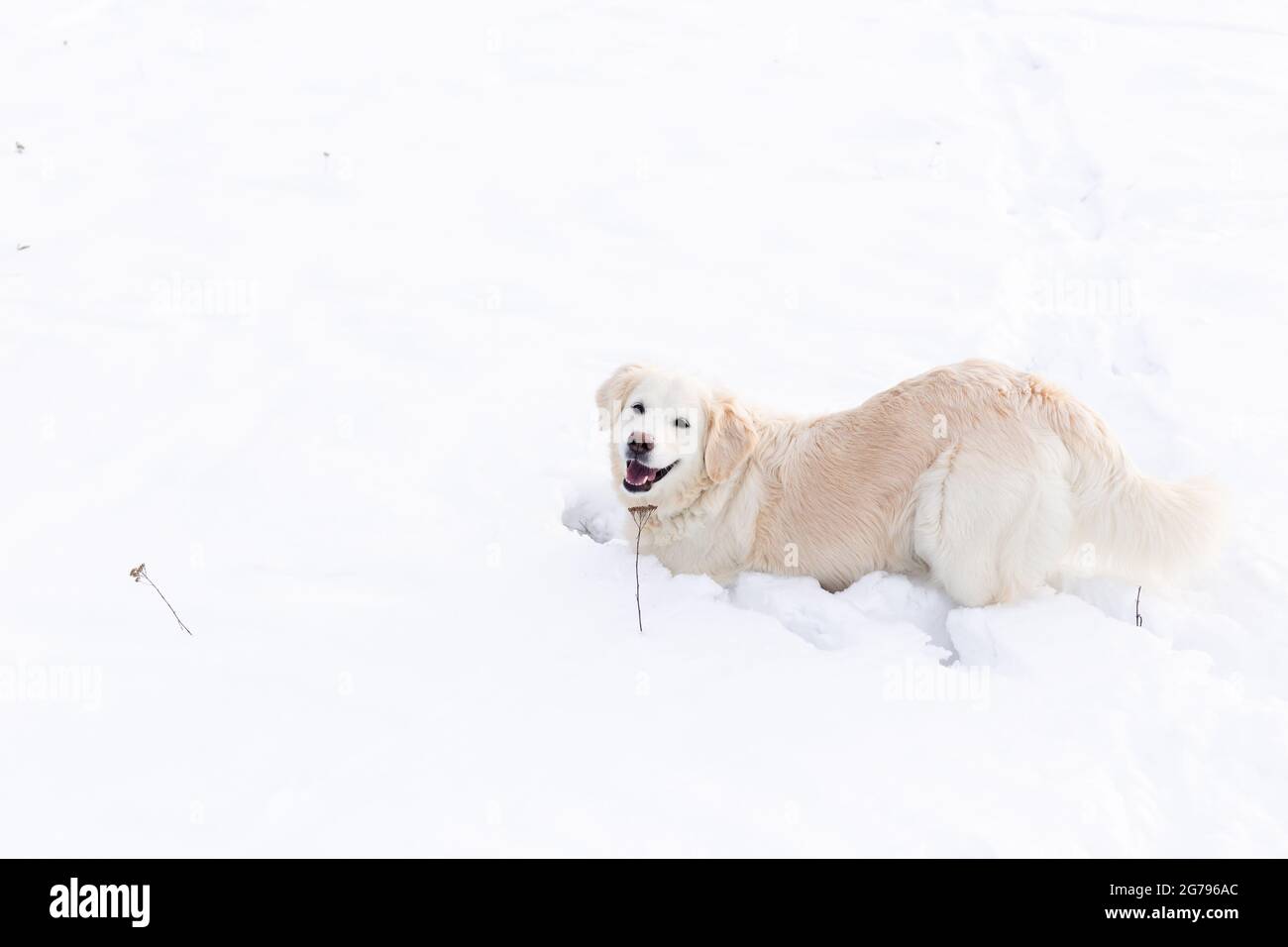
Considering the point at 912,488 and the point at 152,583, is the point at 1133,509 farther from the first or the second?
the point at 152,583

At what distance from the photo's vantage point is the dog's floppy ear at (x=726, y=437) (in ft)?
11.4

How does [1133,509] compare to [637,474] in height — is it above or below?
below

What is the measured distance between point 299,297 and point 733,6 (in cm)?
678

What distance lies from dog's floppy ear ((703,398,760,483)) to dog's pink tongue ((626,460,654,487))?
0.78 feet

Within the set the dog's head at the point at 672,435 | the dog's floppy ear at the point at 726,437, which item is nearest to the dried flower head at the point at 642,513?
the dog's head at the point at 672,435

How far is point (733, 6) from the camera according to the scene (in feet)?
32.4

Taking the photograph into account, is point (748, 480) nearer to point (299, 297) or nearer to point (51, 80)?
point (299, 297)

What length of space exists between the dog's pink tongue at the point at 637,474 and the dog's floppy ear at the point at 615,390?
0.28 m

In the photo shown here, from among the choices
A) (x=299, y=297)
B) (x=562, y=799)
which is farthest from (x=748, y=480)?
(x=299, y=297)

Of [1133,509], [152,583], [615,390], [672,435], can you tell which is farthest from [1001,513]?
[152,583]

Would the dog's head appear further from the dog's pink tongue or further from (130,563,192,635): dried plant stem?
(130,563,192,635): dried plant stem

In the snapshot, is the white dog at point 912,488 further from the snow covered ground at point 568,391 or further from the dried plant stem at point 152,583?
the dried plant stem at point 152,583

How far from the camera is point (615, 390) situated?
3.62 metres

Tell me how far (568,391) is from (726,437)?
4.60 feet
